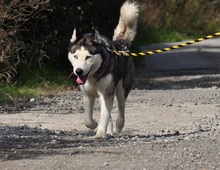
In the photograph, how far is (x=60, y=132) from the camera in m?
10.9

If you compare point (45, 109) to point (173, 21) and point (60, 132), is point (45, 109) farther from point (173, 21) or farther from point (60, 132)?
point (173, 21)

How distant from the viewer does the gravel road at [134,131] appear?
8.19 meters

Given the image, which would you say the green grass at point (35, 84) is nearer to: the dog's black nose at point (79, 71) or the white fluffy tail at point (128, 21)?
the white fluffy tail at point (128, 21)

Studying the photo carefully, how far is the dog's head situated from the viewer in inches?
391

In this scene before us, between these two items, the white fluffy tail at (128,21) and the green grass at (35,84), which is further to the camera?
the green grass at (35,84)

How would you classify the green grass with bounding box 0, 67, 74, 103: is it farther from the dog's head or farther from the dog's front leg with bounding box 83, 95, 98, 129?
the dog's head

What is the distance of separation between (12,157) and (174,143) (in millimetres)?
1857

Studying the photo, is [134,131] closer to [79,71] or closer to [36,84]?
[79,71]

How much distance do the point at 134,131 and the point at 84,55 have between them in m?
1.93

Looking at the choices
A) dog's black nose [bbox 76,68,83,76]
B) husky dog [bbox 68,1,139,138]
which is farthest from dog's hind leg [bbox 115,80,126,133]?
dog's black nose [bbox 76,68,83,76]

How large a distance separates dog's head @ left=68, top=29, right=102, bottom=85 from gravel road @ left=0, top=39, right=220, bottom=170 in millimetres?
769

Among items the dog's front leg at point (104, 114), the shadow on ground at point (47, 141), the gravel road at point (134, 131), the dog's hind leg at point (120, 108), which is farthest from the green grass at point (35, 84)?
the dog's front leg at point (104, 114)

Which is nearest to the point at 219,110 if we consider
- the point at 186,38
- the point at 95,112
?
the point at 95,112

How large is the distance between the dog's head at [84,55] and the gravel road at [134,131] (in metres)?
0.77
